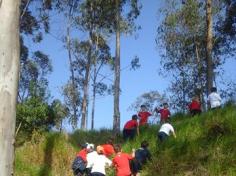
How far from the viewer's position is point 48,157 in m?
16.8

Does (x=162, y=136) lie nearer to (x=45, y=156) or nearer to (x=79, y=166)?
(x=79, y=166)

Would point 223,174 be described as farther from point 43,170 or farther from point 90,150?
point 43,170

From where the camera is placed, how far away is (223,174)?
1167 centimetres

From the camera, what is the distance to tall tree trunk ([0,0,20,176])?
5.59 m

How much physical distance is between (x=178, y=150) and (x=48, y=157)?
16.8 ft

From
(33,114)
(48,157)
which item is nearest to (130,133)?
(48,157)

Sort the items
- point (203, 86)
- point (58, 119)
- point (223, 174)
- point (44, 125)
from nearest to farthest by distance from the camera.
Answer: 1. point (223, 174)
2. point (44, 125)
3. point (58, 119)
4. point (203, 86)

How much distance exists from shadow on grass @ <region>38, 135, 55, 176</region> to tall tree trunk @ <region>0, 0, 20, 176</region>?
10.1m

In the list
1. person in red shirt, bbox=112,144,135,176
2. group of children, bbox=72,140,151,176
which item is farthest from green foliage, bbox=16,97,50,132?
person in red shirt, bbox=112,144,135,176

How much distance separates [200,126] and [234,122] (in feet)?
4.48

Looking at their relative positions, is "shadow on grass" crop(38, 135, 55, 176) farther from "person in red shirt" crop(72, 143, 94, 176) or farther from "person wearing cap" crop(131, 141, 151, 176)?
"person wearing cap" crop(131, 141, 151, 176)

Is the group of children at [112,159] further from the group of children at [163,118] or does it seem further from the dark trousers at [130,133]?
the dark trousers at [130,133]

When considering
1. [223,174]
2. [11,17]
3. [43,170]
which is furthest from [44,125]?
[11,17]

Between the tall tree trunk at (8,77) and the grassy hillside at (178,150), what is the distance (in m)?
Result: 6.91
